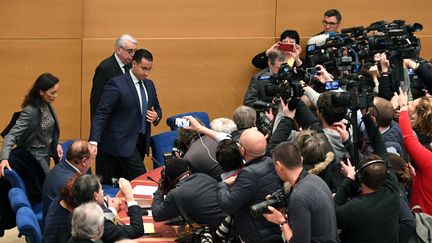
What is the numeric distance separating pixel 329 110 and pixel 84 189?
1723 mm

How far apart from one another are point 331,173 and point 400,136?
1.08 metres

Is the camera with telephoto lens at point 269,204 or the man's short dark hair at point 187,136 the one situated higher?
the camera with telephoto lens at point 269,204

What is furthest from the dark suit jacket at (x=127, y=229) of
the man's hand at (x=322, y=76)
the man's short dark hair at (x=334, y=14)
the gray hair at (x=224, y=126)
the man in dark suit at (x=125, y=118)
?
the man's short dark hair at (x=334, y=14)

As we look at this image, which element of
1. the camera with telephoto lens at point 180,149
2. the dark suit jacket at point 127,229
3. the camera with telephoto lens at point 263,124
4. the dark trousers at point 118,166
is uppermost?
the camera with telephoto lens at point 263,124

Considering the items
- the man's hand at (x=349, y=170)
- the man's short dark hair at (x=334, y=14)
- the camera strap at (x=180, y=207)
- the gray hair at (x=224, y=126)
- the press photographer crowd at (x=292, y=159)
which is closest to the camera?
the press photographer crowd at (x=292, y=159)

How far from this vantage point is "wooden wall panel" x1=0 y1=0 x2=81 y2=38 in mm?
8141

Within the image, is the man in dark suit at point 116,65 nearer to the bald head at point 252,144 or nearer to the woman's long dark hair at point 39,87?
the woman's long dark hair at point 39,87

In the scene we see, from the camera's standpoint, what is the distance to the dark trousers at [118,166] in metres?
6.95

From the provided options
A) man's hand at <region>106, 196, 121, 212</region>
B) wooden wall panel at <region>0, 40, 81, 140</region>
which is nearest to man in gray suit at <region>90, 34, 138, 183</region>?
wooden wall panel at <region>0, 40, 81, 140</region>

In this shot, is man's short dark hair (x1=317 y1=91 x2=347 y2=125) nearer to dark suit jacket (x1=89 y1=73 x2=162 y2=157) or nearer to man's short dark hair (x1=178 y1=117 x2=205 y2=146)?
man's short dark hair (x1=178 y1=117 x2=205 y2=146)

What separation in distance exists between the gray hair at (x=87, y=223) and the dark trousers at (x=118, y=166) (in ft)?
9.23

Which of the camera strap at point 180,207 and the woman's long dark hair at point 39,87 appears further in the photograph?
the woman's long dark hair at point 39,87

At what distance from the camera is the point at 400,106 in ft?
18.2

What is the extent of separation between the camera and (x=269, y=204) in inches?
165
